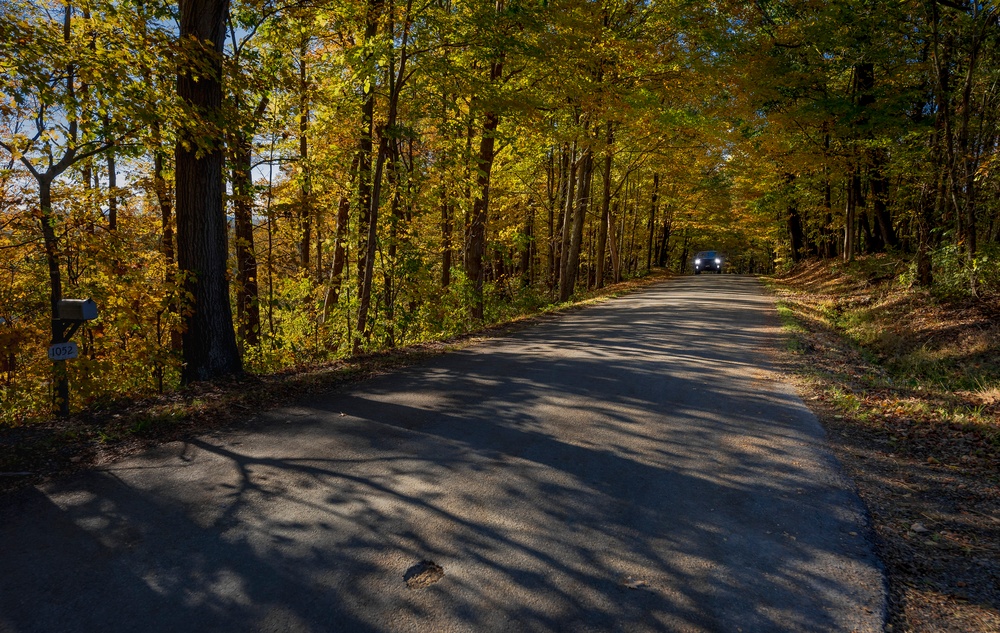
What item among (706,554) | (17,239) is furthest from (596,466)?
(17,239)

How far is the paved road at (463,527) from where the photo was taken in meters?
2.42

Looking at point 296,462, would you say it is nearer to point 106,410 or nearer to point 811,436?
point 106,410

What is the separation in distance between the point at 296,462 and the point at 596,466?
2.50 m

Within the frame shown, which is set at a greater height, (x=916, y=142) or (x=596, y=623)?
(x=916, y=142)

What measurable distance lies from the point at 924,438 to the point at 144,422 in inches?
294

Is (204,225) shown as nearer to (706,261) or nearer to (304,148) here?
(304,148)

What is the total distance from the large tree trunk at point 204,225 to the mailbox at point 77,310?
114 centimetres

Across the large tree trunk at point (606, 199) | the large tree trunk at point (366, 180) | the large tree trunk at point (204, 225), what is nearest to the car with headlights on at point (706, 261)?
the large tree trunk at point (606, 199)

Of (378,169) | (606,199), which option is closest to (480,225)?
(378,169)

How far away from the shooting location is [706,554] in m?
2.88

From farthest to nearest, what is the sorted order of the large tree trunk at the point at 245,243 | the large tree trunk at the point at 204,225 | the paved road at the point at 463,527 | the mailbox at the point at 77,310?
1. the large tree trunk at the point at 245,243
2. the large tree trunk at the point at 204,225
3. the mailbox at the point at 77,310
4. the paved road at the point at 463,527

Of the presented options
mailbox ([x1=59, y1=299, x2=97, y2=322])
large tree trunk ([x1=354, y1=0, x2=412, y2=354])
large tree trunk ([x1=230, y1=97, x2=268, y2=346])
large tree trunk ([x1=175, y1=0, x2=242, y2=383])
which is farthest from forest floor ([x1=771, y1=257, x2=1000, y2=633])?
large tree trunk ([x1=230, y1=97, x2=268, y2=346])

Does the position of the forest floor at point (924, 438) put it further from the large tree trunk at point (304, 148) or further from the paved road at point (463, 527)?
the large tree trunk at point (304, 148)

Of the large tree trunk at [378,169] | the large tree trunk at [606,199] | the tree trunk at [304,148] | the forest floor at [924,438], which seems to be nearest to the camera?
the forest floor at [924,438]
